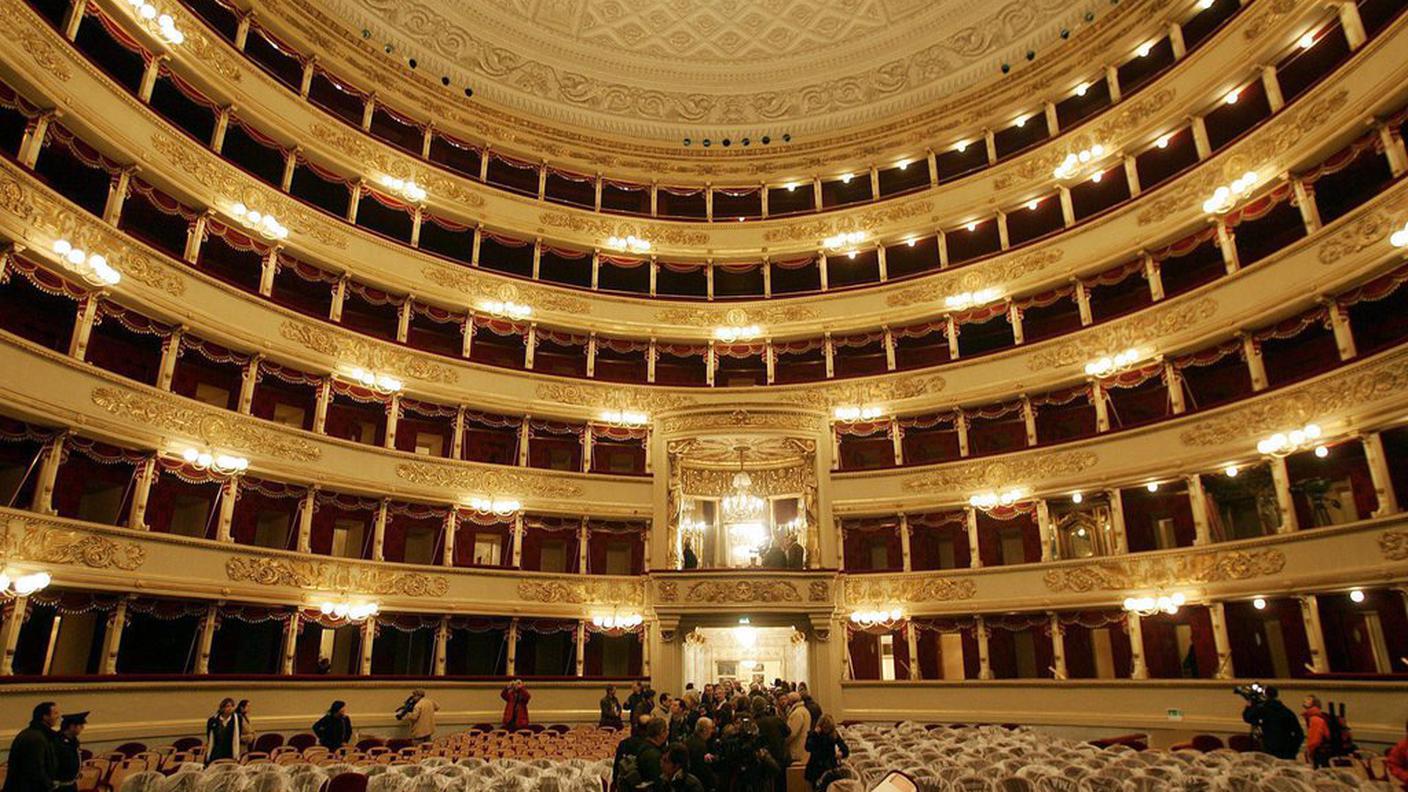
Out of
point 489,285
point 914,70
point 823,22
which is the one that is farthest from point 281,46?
point 914,70

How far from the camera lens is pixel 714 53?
95.0 feet

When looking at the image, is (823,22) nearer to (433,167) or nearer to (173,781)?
(433,167)

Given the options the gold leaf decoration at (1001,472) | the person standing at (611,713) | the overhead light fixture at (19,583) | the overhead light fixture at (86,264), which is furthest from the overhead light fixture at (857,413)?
the overhead light fixture at (19,583)

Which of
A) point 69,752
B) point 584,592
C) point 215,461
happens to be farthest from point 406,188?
point 69,752

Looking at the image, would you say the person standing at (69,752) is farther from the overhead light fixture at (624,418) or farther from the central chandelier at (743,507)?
the central chandelier at (743,507)

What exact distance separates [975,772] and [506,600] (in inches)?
599

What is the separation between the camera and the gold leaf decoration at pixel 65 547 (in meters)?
13.7

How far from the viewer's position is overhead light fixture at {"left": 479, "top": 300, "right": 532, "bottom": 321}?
80.4 ft

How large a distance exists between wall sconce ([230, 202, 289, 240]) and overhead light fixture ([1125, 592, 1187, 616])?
73.0 feet

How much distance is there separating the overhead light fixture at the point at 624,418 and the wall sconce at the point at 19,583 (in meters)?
13.9

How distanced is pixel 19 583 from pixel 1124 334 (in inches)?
932

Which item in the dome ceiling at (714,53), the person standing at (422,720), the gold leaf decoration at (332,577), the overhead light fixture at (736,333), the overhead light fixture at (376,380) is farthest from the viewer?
the overhead light fixture at (736,333)

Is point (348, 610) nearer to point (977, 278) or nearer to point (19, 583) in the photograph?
point (19, 583)

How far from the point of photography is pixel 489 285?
81.2ft
